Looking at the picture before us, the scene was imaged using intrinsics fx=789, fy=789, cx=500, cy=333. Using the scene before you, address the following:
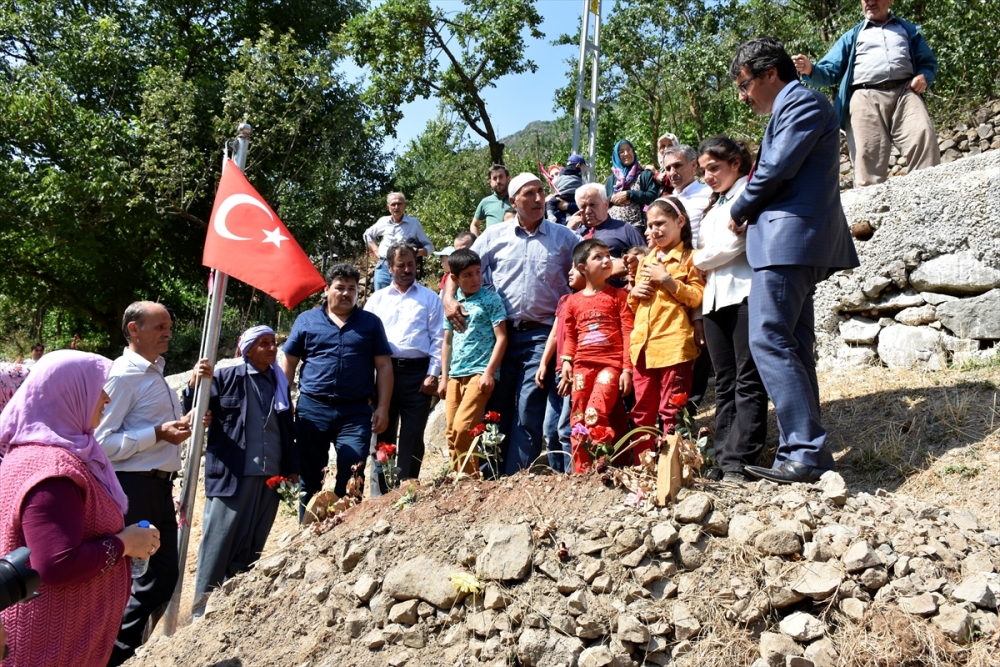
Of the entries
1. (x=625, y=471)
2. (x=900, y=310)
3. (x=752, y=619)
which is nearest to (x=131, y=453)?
(x=625, y=471)

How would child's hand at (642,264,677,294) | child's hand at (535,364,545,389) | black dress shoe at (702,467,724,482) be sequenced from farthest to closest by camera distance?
1. child's hand at (535,364,545,389)
2. child's hand at (642,264,677,294)
3. black dress shoe at (702,467,724,482)

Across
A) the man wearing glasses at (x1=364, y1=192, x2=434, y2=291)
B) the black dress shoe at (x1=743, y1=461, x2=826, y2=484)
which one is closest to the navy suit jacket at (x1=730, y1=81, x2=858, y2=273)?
the black dress shoe at (x1=743, y1=461, x2=826, y2=484)

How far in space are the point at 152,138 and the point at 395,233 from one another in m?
7.64

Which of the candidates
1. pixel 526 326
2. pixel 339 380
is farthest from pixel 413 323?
pixel 526 326

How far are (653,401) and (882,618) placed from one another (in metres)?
1.87

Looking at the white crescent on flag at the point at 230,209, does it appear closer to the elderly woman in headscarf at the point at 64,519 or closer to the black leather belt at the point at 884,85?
the elderly woman in headscarf at the point at 64,519

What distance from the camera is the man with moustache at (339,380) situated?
504cm

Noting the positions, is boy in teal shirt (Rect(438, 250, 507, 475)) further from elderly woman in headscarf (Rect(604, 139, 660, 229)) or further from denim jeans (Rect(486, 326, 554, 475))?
elderly woman in headscarf (Rect(604, 139, 660, 229))

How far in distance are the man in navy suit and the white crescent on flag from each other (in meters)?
2.86

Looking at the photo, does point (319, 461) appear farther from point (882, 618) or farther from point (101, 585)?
point (882, 618)

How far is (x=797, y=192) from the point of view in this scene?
3.72 metres

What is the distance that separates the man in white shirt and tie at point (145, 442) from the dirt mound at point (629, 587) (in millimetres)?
549

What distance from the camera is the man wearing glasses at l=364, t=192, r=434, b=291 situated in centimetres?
852

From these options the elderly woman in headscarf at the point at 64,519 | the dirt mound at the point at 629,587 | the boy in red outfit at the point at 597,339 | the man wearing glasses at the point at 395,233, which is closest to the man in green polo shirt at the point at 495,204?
the man wearing glasses at the point at 395,233
